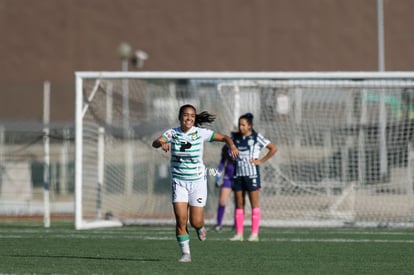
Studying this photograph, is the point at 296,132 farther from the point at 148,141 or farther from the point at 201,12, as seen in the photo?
the point at 201,12

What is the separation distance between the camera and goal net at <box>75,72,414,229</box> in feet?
68.4

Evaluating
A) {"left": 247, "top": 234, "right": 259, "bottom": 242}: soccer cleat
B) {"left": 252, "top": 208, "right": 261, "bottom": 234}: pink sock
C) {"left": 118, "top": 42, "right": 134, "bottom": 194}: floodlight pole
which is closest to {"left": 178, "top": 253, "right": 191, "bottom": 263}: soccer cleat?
{"left": 247, "top": 234, "right": 259, "bottom": 242}: soccer cleat

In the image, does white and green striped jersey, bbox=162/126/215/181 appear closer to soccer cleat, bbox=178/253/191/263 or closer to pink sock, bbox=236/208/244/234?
soccer cleat, bbox=178/253/191/263

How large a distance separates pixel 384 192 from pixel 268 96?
2.88 m

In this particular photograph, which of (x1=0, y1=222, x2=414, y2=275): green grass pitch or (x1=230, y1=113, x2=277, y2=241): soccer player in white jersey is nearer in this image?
(x1=0, y1=222, x2=414, y2=275): green grass pitch

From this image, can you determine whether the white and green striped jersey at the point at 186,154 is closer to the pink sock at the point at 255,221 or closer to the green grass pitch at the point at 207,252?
the green grass pitch at the point at 207,252

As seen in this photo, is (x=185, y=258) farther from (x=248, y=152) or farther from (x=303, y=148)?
(x=303, y=148)

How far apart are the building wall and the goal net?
2778 centimetres

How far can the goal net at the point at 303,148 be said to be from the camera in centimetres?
2086

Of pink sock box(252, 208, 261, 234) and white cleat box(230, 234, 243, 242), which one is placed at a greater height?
pink sock box(252, 208, 261, 234)

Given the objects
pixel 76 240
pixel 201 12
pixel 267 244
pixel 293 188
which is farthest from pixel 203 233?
pixel 201 12

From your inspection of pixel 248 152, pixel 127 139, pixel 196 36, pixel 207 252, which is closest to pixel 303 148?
pixel 127 139

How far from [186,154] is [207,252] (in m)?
1.60

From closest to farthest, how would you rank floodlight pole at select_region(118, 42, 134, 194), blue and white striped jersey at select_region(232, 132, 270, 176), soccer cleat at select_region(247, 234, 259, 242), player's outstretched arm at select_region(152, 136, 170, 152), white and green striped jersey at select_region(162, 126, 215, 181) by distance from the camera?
1. player's outstretched arm at select_region(152, 136, 170, 152)
2. white and green striped jersey at select_region(162, 126, 215, 181)
3. soccer cleat at select_region(247, 234, 259, 242)
4. blue and white striped jersey at select_region(232, 132, 270, 176)
5. floodlight pole at select_region(118, 42, 134, 194)
